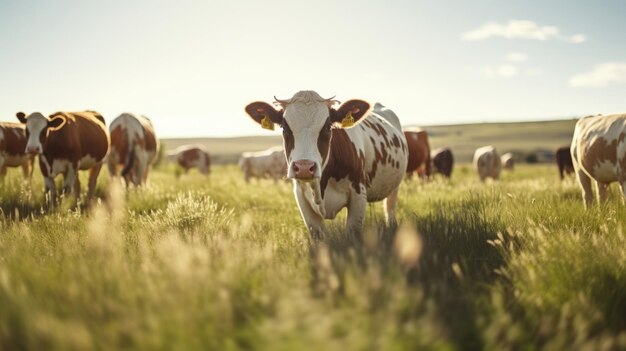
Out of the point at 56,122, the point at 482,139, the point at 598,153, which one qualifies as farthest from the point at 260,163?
the point at 482,139

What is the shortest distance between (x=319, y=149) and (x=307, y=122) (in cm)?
30

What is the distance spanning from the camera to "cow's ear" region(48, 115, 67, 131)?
9.23m

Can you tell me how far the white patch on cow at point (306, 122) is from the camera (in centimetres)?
451

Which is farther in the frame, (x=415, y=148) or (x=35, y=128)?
(x=415, y=148)

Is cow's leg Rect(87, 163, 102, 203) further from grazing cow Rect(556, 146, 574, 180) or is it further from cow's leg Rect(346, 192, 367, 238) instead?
grazing cow Rect(556, 146, 574, 180)

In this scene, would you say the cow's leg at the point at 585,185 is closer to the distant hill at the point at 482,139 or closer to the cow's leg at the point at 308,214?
the cow's leg at the point at 308,214

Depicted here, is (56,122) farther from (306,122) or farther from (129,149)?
(306,122)

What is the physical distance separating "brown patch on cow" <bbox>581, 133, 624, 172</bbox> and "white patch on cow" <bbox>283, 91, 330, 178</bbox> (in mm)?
5228

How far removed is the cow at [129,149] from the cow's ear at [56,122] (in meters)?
2.54

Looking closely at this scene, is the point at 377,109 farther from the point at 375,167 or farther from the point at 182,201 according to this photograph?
the point at 182,201

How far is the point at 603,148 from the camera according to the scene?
770 centimetres

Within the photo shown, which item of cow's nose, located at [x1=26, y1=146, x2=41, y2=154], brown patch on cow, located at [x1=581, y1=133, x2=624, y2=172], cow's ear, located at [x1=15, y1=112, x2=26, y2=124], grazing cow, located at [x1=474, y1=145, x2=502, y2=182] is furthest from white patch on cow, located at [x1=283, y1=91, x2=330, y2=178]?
grazing cow, located at [x1=474, y1=145, x2=502, y2=182]

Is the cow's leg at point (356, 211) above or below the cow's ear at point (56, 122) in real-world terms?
below

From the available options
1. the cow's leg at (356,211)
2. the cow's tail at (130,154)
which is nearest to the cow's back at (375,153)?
the cow's leg at (356,211)
